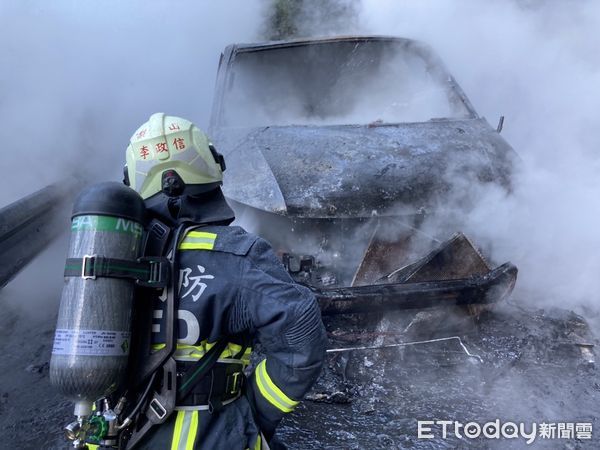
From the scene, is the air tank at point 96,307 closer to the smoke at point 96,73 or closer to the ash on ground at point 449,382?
the ash on ground at point 449,382

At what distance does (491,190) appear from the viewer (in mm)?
3125

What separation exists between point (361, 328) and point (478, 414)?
2.55 ft

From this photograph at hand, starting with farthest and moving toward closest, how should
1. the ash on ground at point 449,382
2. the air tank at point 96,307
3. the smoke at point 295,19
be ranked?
the smoke at point 295,19 < the ash on ground at point 449,382 < the air tank at point 96,307

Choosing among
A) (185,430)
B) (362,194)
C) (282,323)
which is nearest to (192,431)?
(185,430)

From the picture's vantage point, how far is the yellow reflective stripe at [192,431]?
135cm

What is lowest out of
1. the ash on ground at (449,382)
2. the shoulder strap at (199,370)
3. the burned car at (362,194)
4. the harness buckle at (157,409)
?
the ash on ground at (449,382)

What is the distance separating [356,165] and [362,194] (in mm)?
304

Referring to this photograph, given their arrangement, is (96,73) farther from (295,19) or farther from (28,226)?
(295,19)

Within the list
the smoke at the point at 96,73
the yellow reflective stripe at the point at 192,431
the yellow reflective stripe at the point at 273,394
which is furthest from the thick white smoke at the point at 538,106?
the smoke at the point at 96,73

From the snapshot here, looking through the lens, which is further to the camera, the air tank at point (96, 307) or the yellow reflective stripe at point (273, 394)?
the yellow reflective stripe at point (273, 394)

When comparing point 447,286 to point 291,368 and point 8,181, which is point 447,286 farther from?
point 8,181

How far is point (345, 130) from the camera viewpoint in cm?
362

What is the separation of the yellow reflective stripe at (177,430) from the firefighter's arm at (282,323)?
0.27 m

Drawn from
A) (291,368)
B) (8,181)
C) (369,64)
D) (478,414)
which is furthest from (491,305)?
(8,181)
